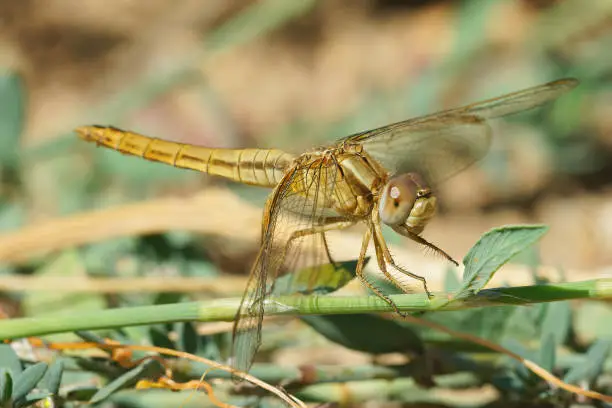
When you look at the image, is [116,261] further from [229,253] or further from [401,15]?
[401,15]

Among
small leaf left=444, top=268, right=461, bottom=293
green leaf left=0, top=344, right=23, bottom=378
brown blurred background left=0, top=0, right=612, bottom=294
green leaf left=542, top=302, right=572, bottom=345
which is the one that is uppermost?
brown blurred background left=0, top=0, right=612, bottom=294

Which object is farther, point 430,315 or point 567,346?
point 567,346

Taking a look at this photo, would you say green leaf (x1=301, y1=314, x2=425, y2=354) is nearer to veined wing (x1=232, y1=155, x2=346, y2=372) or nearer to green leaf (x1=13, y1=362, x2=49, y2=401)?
veined wing (x1=232, y1=155, x2=346, y2=372)

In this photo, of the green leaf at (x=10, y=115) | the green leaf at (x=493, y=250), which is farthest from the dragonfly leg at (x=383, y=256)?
the green leaf at (x=10, y=115)

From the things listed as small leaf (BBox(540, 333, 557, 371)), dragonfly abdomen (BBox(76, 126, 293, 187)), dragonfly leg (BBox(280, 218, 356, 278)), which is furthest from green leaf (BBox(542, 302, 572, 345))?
dragonfly abdomen (BBox(76, 126, 293, 187))

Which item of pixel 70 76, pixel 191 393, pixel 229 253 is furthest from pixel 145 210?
pixel 70 76

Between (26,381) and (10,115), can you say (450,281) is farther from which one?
(10,115)
